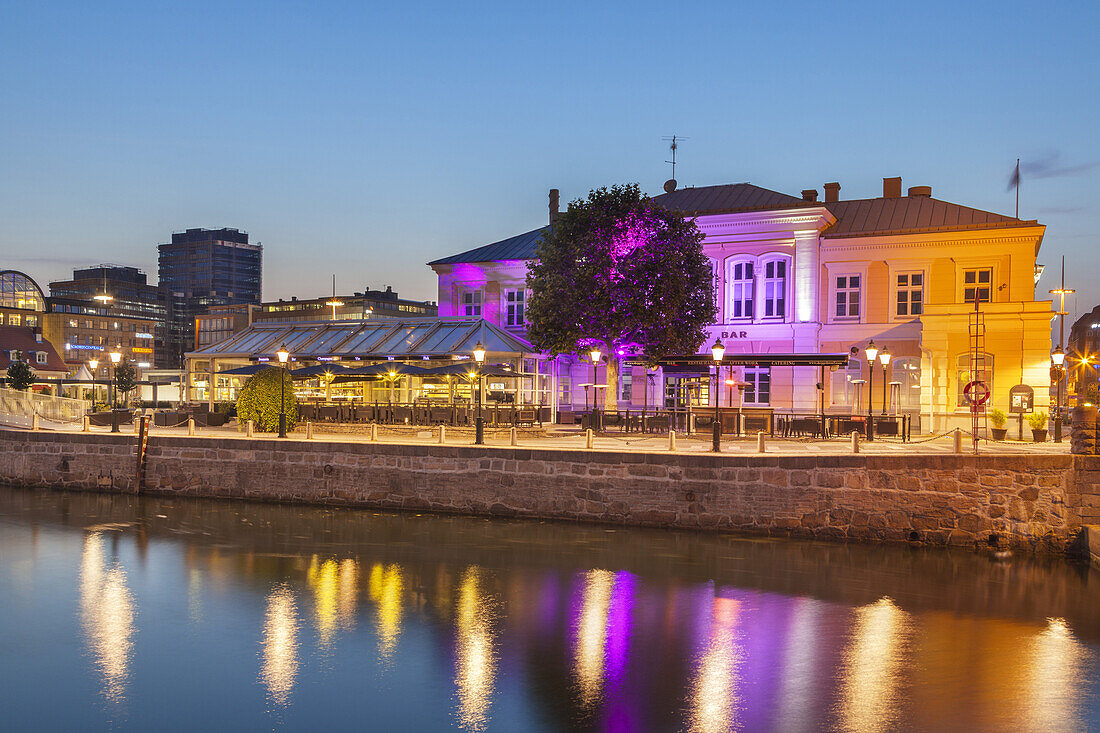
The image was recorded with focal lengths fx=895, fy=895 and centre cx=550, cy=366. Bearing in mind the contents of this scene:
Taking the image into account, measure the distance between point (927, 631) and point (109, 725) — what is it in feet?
40.8

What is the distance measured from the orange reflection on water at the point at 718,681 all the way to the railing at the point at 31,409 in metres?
28.8

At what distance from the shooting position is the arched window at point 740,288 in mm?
42094

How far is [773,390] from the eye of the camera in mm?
40656

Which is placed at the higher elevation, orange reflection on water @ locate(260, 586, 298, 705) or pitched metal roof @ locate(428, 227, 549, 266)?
pitched metal roof @ locate(428, 227, 549, 266)

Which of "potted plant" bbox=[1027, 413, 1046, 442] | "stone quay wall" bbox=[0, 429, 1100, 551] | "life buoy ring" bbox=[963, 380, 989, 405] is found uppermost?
"life buoy ring" bbox=[963, 380, 989, 405]

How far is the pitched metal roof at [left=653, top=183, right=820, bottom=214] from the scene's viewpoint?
41.3 m

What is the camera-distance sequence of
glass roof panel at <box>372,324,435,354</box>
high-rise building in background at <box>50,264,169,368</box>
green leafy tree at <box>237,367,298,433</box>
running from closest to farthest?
green leafy tree at <box>237,367,298,433</box>, glass roof panel at <box>372,324,435,354</box>, high-rise building in background at <box>50,264,169,368</box>

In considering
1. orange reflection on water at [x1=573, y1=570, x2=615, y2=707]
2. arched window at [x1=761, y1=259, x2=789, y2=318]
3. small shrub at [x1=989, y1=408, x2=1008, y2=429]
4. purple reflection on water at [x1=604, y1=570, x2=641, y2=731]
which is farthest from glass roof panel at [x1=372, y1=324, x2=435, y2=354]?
small shrub at [x1=989, y1=408, x2=1008, y2=429]

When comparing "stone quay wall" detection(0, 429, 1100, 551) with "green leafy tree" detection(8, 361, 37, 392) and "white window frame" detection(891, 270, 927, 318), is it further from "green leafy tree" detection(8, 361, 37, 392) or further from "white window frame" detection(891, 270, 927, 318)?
"green leafy tree" detection(8, 361, 37, 392)

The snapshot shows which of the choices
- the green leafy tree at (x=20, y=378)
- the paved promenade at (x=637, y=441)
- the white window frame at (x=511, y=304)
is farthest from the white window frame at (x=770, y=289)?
the green leafy tree at (x=20, y=378)

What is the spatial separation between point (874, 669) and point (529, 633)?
17.7 ft

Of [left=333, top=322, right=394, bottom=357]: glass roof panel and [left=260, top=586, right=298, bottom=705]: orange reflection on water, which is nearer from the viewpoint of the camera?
[left=260, top=586, right=298, bottom=705]: orange reflection on water

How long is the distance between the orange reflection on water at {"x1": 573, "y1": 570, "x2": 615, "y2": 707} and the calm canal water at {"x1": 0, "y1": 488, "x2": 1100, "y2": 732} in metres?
0.05

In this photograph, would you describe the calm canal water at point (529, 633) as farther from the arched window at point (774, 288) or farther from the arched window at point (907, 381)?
the arched window at point (774, 288)
